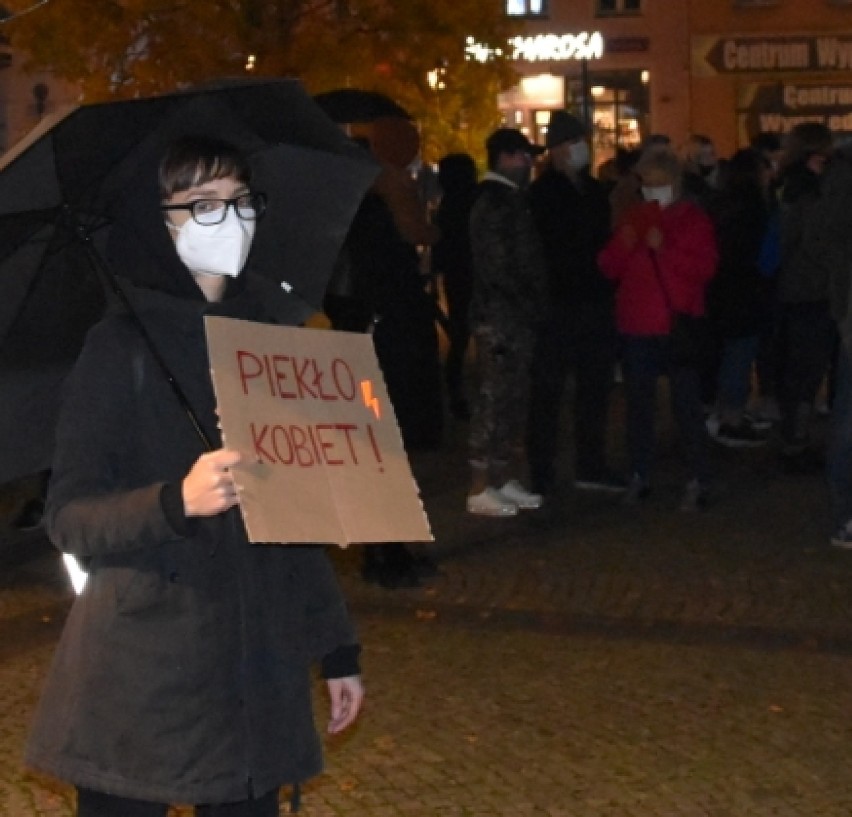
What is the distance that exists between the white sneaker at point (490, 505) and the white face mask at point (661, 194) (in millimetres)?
1716

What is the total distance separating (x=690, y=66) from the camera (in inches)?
1706

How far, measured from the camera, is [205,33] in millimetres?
21547

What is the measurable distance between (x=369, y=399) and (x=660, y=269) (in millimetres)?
6428

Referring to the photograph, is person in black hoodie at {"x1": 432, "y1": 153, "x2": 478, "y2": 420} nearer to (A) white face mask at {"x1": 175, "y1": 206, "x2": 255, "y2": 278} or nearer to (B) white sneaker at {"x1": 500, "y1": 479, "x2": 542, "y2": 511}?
(B) white sneaker at {"x1": 500, "y1": 479, "x2": 542, "y2": 511}

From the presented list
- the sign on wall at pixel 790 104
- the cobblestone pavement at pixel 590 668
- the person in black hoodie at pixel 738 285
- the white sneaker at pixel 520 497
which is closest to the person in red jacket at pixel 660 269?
the cobblestone pavement at pixel 590 668

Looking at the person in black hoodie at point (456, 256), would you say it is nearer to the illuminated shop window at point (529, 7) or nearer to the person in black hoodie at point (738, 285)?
the person in black hoodie at point (738, 285)

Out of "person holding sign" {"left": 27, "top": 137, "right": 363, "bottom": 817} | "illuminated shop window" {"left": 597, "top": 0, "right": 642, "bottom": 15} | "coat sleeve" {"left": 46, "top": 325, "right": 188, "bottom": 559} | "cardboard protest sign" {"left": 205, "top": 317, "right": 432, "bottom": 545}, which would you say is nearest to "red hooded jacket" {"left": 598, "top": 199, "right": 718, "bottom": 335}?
"cardboard protest sign" {"left": 205, "top": 317, "right": 432, "bottom": 545}

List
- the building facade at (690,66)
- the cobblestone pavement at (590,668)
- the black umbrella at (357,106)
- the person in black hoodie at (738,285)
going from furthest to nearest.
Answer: the building facade at (690,66)
the person in black hoodie at (738,285)
the black umbrella at (357,106)
the cobblestone pavement at (590,668)

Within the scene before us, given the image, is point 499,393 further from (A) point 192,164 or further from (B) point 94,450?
(B) point 94,450

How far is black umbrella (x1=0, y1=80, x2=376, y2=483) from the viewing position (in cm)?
356

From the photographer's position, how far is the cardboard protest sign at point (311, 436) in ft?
10.7

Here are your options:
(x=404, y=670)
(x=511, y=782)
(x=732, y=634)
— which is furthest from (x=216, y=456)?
(x=732, y=634)

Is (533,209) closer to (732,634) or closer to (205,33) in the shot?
(732,634)

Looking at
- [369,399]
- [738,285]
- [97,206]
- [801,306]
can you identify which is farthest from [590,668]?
[738,285]
